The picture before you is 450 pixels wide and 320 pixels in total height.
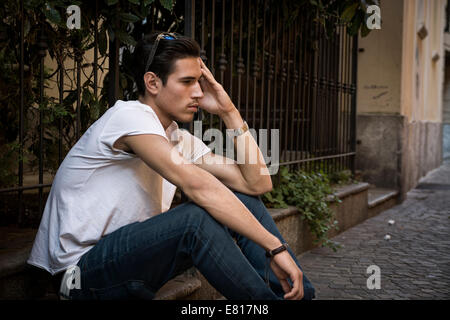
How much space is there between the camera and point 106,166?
2418 mm

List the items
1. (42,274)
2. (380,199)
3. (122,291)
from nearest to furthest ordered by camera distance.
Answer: (122,291) → (42,274) → (380,199)

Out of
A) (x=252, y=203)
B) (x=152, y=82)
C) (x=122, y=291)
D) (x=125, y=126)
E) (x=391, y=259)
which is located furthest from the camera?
(x=391, y=259)

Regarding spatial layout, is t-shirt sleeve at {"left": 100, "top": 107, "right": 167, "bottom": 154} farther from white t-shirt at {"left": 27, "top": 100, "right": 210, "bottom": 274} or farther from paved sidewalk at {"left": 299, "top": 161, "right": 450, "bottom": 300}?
paved sidewalk at {"left": 299, "top": 161, "right": 450, "bottom": 300}

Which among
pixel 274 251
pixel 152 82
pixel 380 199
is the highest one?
pixel 152 82

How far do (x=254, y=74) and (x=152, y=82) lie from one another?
203 centimetres

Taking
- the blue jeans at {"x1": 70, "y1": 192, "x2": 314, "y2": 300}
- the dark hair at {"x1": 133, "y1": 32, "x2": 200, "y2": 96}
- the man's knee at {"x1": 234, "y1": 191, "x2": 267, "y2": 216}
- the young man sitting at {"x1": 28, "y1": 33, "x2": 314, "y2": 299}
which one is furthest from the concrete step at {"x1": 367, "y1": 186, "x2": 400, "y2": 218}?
the blue jeans at {"x1": 70, "y1": 192, "x2": 314, "y2": 300}

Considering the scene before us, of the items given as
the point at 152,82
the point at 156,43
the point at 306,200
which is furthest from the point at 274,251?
the point at 306,200

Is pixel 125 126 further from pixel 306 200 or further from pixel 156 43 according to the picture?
pixel 306 200

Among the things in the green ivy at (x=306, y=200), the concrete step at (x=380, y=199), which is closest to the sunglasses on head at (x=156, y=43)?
the green ivy at (x=306, y=200)

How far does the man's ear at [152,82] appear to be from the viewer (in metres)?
2.66

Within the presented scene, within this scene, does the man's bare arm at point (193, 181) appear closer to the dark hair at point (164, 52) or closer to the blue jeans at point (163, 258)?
the blue jeans at point (163, 258)

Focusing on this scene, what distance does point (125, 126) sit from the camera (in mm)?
2359

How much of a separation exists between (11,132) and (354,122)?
15.2 feet
